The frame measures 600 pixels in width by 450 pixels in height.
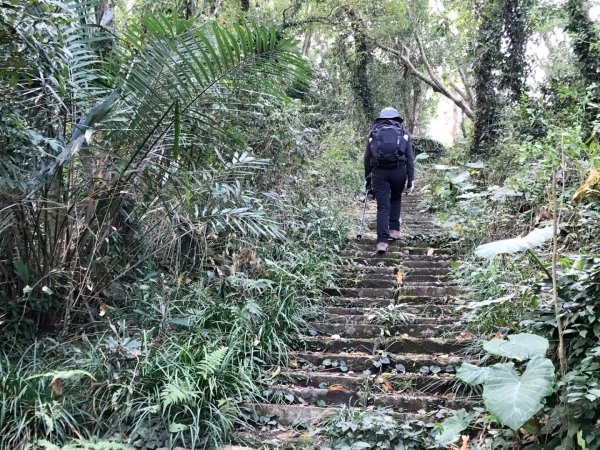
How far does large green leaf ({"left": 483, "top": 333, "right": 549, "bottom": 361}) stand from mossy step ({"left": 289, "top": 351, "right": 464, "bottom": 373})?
111cm

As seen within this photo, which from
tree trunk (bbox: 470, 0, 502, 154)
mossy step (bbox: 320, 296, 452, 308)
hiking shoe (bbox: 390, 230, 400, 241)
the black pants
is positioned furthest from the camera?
tree trunk (bbox: 470, 0, 502, 154)

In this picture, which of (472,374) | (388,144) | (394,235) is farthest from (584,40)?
(472,374)

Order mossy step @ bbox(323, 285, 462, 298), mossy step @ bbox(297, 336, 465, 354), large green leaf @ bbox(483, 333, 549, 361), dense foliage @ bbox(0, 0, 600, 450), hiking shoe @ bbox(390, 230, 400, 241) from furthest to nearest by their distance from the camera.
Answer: hiking shoe @ bbox(390, 230, 400, 241), mossy step @ bbox(323, 285, 462, 298), mossy step @ bbox(297, 336, 465, 354), dense foliage @ bbox(0, 0, 600, 450), large green leaf @ bbox(483, 333, 549, 361)

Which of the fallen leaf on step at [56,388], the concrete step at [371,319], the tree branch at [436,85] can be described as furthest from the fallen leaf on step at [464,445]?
the tree branch at [436,85]

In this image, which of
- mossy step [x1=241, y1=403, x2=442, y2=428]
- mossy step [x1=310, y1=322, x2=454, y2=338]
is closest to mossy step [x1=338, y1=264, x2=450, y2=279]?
mossy step [x1=310, y1=322, x2=454, y2=338]

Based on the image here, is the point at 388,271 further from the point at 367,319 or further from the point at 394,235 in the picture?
the point at 367,319

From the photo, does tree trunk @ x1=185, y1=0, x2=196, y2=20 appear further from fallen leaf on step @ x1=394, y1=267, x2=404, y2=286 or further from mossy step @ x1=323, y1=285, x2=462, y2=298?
fallen leaf on step @ x1=394, y1=267, x2=404, y2=286

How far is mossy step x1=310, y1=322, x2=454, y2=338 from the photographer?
14.3 feet

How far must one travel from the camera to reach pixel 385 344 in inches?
167

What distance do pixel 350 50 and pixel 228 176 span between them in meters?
13.7

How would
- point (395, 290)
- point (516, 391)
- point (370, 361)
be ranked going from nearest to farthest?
point (516, 391) < point (370, 361) < point (395, 290)

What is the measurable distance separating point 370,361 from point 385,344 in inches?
12.5

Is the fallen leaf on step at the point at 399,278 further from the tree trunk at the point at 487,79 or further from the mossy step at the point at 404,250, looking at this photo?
the tree trunk at the point at 487,79

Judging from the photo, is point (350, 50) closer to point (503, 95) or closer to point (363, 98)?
point (363, 98)
